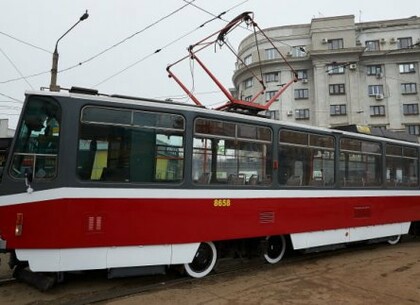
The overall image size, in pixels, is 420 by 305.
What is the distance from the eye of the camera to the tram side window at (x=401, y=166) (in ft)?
33.7

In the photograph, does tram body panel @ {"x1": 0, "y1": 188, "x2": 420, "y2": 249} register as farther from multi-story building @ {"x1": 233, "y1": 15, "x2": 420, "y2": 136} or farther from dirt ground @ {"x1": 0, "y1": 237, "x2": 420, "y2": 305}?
multi-story building @ {"x1": 233, "y1": 15, "x2": 420, "y2": 136}

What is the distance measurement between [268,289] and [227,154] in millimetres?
2232

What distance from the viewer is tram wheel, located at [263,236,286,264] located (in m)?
7.88

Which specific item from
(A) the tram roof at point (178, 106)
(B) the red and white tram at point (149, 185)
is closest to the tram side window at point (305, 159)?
(B) the red and white tram at point (149, 185)

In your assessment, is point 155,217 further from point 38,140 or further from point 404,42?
point 404,42

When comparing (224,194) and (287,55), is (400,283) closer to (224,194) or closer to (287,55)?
(224,194)

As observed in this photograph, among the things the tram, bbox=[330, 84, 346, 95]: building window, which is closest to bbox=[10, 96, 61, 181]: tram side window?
the tram

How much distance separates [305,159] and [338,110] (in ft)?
110

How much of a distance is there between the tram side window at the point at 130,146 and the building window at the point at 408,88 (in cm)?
3885

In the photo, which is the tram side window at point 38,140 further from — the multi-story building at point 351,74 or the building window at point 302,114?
the building window at point 302,114

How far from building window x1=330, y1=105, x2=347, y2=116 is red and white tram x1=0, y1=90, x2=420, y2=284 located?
33.1 metres

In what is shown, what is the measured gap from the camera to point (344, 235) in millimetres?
8859

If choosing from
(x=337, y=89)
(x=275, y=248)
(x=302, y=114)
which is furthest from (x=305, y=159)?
(x=337, y=89)

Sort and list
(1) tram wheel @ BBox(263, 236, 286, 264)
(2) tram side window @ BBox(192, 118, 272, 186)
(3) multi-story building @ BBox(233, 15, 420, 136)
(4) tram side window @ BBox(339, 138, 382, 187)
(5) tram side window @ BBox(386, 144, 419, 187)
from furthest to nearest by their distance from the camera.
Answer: (3) multi-story building @ BBox(233, 15, 420, 136) → (5) tram side window @ BBox(386, 144, 419, 187) → (4) tram side window @ BBox(339, 138, 382, 187) → (1) tram wheel @ BBox(263, 236, 286, 264) → (2) tram side window @ BBox(192, 118, 272, 186)
